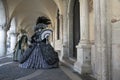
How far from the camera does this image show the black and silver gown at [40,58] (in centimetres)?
797

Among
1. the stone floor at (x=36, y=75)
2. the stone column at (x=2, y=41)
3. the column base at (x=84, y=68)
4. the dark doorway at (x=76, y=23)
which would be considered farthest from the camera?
the stone column at (x=2, y=41)

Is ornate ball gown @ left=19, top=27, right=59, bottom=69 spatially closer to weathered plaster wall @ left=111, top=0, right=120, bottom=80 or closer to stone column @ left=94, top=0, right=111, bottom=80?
stone column @ left=94, top=0, right=111, bottom=80

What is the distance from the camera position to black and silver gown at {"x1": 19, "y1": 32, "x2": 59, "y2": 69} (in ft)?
26.1

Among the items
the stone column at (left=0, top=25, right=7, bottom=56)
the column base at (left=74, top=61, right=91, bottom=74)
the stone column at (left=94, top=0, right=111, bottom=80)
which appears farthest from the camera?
the stone column at (left=0, top=25, right=7, bottom=56)

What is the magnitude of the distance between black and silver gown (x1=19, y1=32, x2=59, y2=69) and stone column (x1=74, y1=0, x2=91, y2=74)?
123cm

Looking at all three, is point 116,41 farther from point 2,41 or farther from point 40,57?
point 2,41

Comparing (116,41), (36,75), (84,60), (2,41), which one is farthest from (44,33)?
(2,41)

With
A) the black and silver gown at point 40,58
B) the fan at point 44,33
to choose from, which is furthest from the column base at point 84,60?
the fan at point 44,33

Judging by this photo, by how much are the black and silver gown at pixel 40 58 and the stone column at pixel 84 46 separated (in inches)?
48.3

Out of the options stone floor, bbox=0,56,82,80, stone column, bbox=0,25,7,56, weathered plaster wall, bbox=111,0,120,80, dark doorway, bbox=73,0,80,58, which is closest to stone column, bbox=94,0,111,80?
weathered plaster wall, bbox=111,0,120,80

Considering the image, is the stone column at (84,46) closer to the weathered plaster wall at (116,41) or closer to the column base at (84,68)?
the column base at (84,68)

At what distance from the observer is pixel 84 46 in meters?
6.61

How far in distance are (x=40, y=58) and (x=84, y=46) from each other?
205cm

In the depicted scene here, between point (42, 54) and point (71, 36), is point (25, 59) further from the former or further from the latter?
point (71, 36)
